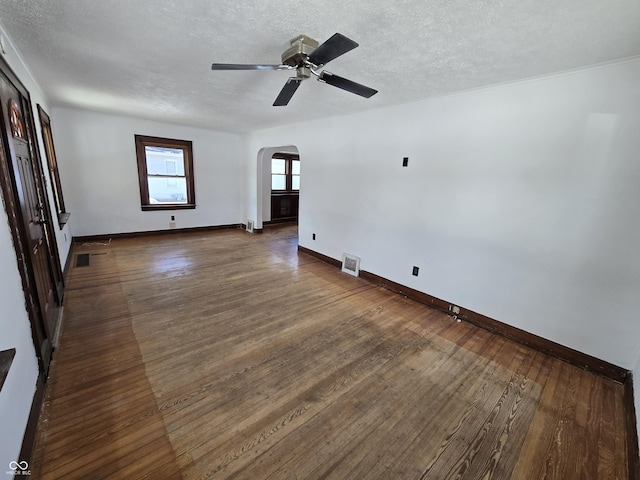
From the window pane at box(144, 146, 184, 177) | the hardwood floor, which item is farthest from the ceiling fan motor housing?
the window pane at box(144, 146, 184, 177)

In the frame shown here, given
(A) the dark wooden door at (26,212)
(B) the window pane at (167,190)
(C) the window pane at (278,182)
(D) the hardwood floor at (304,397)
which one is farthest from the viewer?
(C) the window pane at (278,182)

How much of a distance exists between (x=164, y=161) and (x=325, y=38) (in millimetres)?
5301

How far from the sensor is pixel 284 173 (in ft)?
25.6

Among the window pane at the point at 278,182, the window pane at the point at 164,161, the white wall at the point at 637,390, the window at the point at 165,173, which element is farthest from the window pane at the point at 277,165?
the white wall at the point at 637,390

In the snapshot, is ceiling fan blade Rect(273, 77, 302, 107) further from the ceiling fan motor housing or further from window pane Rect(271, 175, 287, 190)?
window pane Rect(271, 175, 287, 190)

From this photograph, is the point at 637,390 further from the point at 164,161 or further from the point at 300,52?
the point at 164,161

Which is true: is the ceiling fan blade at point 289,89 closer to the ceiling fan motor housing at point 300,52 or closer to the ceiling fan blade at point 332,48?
the ceiling fan motor housing at point 300,52

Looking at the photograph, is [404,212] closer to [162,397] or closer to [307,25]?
[307,25]

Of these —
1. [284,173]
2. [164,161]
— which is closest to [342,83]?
[164,161]

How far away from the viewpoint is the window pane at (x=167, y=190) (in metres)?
5.77

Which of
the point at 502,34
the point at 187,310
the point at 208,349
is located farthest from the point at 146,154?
the point at 502,34

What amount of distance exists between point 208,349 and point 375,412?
1.46 meters

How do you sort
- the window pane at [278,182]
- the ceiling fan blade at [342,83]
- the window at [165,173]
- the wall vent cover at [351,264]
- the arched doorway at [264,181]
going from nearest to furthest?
the ceiling fan blade at [342,83]
the wall vent cover at [351,264]
the window at [165,173]
the arched doorway at [264,181]
the window pane at [278,182]

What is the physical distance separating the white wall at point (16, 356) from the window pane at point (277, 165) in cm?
571
